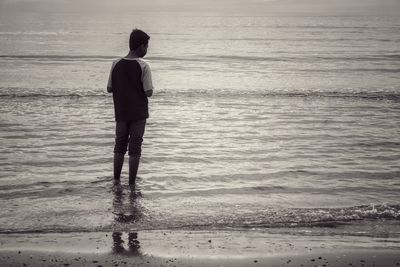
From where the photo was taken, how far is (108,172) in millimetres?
7828

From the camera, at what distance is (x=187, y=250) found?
4.73 metres

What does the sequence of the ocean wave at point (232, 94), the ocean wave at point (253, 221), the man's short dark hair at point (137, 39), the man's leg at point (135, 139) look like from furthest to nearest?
the ocean wave at point (232, 94), the man's leg at point (135, 139), the man's short dark hair at point (137, 39), the ocean wave at point (253, 221)

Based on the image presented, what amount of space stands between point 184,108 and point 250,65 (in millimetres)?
16351

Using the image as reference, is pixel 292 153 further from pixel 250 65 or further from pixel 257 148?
pixel 250 65

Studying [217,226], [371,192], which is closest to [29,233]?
[217,226]

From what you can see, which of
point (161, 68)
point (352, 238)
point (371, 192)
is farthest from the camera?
point (161, 68)

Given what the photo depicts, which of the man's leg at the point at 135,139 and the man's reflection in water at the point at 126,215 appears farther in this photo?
the man's leg at the point at 135,139

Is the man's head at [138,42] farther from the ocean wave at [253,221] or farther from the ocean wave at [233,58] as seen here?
the ocean wave at [233,58]

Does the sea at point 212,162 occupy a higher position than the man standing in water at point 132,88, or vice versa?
the man standing in water at point 132,88

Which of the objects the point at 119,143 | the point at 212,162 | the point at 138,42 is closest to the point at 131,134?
the point at 119,143

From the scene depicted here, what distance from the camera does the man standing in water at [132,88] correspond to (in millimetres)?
6250

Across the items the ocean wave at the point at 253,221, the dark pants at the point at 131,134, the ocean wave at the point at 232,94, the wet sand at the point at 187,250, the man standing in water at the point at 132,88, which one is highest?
the man standing in water at the point at 132,88

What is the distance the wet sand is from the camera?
14.6ft

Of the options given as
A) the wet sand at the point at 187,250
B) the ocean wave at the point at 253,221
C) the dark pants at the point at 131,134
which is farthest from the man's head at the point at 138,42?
the wet sand at the point at 187,250
